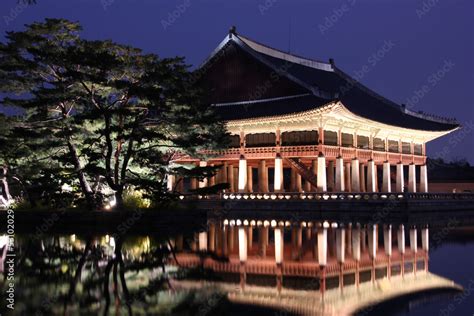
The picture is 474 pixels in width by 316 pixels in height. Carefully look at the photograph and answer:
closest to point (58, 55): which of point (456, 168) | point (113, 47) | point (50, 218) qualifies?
point (113, 47)

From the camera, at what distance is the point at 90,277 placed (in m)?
13.6

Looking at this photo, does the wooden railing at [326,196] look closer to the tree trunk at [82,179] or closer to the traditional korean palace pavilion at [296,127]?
the traditional korean palace pavilion at [296,127]

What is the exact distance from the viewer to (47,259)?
55.2ft

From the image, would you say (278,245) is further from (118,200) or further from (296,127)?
(296,127)

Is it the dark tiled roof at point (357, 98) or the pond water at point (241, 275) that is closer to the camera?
the pond water at point (241, 275)

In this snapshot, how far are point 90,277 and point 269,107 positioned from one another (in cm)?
3384

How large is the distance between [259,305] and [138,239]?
1291 centimetres

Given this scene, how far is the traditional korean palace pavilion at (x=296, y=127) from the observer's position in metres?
43.2

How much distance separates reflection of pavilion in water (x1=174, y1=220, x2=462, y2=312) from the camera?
13.0 meters

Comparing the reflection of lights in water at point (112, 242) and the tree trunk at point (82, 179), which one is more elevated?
the tree trunk at point (82, 179)

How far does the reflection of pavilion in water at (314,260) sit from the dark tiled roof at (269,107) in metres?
17.4

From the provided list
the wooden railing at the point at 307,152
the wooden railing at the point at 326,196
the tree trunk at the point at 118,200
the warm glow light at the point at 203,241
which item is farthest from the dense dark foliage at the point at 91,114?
the wooden railing at the point at 307,152

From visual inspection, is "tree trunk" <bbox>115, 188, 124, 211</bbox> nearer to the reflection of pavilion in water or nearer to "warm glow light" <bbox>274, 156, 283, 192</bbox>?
the reflection of pavilion in water

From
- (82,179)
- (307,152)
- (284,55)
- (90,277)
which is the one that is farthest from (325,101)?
(90,277)
